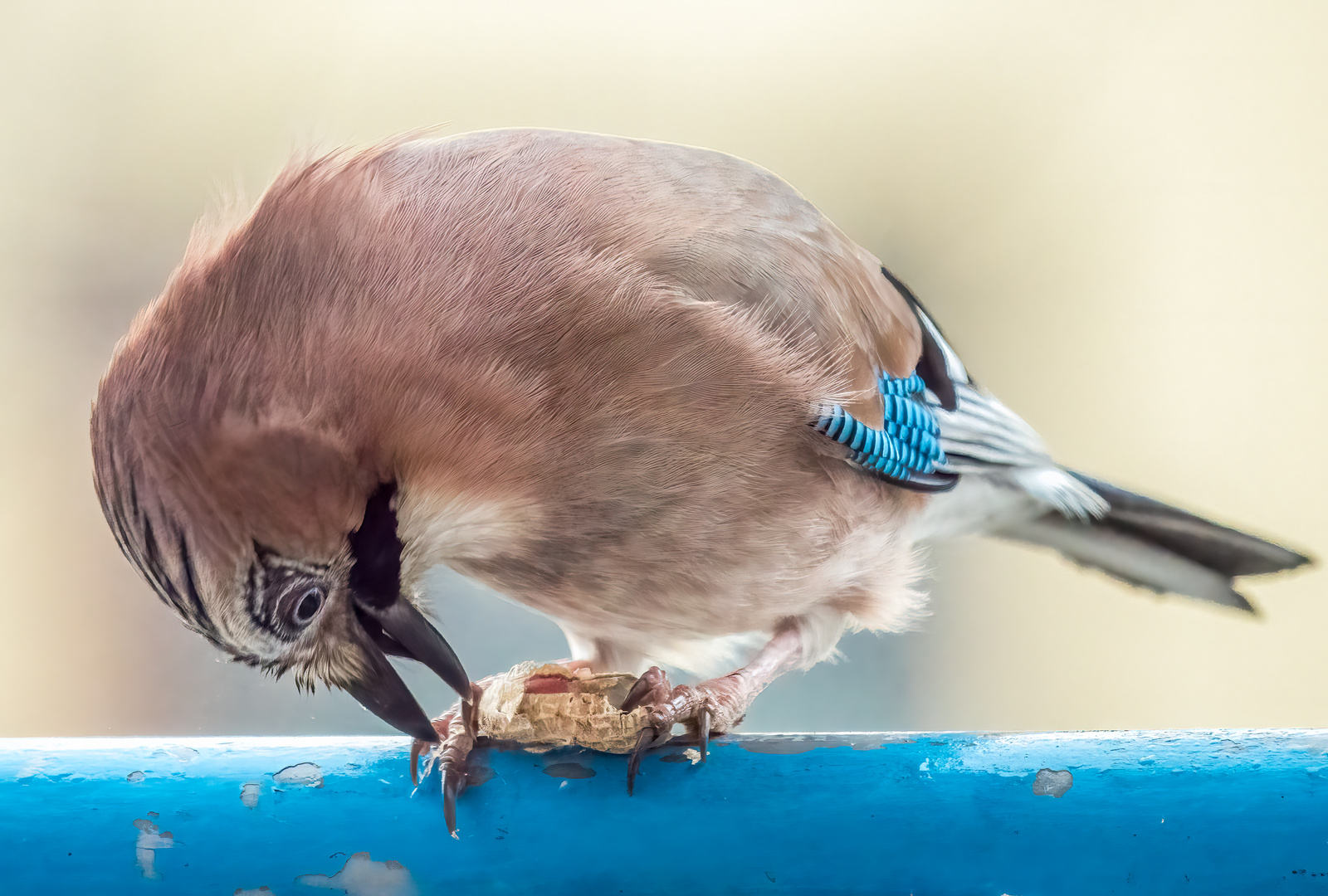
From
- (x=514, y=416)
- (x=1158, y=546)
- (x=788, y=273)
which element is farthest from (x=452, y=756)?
(x=1158, y=546)

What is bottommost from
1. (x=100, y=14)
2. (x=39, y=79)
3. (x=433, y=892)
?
(x=433, y=892)

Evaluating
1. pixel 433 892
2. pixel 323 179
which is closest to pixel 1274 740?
pixel 433 892

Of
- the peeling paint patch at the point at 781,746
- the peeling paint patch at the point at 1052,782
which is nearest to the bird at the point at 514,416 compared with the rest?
the peeling paint patch at the point at 781,746

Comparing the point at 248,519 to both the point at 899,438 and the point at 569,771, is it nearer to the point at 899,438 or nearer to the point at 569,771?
the point at 569,771

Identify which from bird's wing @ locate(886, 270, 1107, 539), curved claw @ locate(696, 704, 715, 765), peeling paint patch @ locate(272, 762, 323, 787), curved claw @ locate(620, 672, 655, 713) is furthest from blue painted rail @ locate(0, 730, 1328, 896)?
bird's wing @ locate(886, 270, 1107, 539)

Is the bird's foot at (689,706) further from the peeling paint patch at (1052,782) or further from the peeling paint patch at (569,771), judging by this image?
the peeling paint patch at (1052,782)

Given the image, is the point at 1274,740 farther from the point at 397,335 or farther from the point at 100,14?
the point at 100,14
